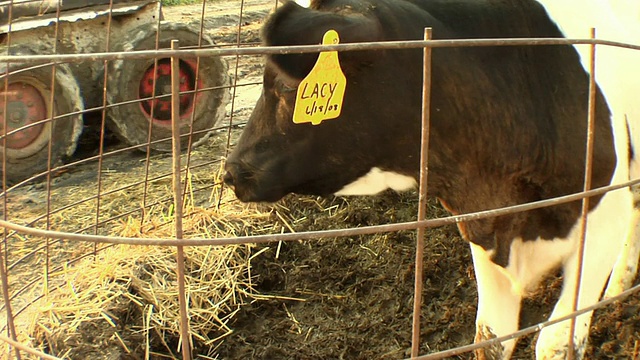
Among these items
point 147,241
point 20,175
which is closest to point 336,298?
point 147,241

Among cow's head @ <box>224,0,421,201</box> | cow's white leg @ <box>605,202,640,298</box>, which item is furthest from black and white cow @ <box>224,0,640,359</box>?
cow's white leg @ <box>605,202,640,298</box>

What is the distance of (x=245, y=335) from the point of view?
11.8 ft

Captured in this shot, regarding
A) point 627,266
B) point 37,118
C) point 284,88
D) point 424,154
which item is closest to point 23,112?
point 37,118

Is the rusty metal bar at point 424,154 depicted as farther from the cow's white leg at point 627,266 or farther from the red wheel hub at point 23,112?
the red wheel hub at point 23,112

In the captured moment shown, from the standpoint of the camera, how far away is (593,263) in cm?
276

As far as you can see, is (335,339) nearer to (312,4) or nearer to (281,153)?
(281,153)

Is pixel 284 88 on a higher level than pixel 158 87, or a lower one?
higher

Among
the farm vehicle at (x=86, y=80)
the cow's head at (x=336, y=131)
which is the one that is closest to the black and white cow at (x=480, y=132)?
the cow's head at (x=336, y=131)

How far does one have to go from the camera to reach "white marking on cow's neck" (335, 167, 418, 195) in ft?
8.63

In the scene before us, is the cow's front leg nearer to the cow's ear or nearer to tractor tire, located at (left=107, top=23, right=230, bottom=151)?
the cow's ear

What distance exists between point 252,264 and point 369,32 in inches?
75.2

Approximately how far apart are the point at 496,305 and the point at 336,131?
45.7 inches

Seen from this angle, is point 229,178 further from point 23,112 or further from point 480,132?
point 23,112

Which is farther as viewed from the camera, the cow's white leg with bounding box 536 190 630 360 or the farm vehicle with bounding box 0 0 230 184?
the farm vehicle with bounding box 0 0 230 184
